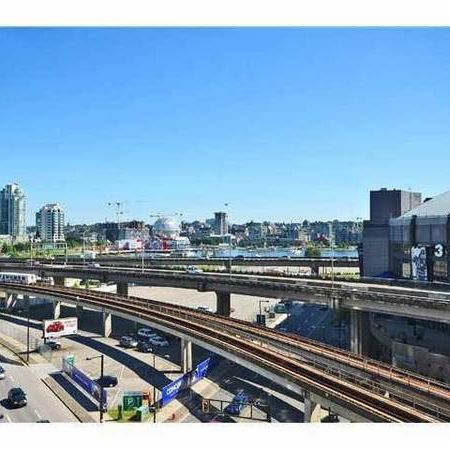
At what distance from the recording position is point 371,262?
72.2 metres

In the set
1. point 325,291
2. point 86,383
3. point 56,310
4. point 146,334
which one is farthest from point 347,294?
point 56,310

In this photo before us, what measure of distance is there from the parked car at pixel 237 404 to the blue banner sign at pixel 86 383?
826 cm

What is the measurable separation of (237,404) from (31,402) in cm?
1416

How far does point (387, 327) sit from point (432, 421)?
28.8 meters

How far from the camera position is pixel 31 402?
1355 inches

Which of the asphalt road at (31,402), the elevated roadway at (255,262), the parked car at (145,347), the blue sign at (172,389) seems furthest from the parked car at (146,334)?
the elevated roadway at (255,262)

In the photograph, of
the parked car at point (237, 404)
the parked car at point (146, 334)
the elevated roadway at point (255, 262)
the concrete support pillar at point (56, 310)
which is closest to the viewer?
the parked car at point (237, 404)

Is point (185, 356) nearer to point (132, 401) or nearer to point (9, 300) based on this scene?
point (132, 401)

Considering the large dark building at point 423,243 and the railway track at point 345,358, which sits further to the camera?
the large dark building at point 423,243

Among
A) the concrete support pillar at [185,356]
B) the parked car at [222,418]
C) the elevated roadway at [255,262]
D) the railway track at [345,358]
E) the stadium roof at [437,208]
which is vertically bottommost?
the parked car at [222,418]

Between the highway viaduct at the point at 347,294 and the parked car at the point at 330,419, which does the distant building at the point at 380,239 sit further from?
the parked car at the point at 330,419

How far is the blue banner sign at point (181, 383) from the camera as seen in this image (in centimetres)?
3339

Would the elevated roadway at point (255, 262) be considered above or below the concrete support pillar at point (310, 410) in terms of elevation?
above
